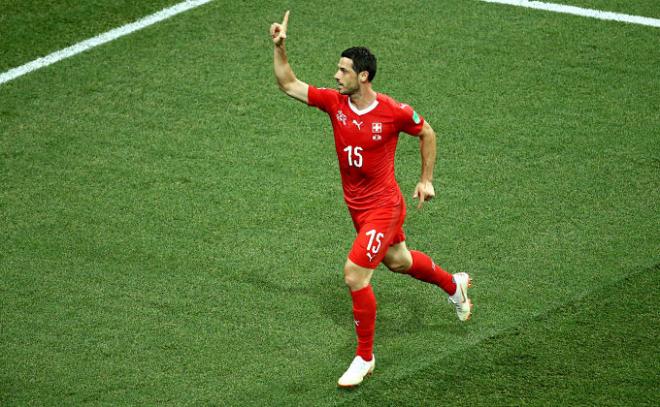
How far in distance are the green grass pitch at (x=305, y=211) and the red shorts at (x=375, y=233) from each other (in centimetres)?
91

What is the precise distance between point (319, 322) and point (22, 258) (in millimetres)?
2738

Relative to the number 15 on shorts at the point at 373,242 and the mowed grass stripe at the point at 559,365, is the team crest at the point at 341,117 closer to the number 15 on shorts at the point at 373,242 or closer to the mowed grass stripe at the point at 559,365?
the number 15 on shorts at the point at 373,242

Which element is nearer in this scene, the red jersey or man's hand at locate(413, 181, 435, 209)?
the red jersey

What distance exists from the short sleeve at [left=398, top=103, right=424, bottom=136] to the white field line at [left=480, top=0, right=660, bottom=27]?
19.6 ft

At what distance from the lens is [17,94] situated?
41.8 feet

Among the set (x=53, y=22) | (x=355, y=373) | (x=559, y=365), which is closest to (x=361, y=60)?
(x=355, y=373)

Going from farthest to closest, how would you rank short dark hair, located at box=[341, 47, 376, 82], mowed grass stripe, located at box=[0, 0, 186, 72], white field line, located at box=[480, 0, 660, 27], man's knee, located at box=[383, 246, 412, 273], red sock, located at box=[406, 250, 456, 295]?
white field line, located at box=[480, 0, 660, 27] < mowed grass stripe, located at box=[0, 0, 186, 72] < red sock, located at box=[406, 250, 456, 295] < man's knee, located at box=[383, 246, 412, 273] < short dark hair, located at box=[341, 47, 376, 82]

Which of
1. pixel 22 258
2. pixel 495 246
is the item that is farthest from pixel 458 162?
pixel 22 258

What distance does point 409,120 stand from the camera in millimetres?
8672

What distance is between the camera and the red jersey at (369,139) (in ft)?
28.3

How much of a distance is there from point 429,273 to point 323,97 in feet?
5.39

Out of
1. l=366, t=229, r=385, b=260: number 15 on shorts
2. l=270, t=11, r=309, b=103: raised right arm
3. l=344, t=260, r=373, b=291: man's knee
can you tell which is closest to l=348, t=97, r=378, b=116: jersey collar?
l=270, t=11, r=309, b=103: raised right arm

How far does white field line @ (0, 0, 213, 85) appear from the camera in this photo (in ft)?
43.3

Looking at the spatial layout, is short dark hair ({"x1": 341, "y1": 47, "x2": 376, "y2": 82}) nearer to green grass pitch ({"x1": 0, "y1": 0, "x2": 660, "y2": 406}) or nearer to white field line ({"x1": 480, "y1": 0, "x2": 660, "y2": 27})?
green grass pitch ({"x1": 0, "y1": 0, "x2": 660, "y2": 406})
